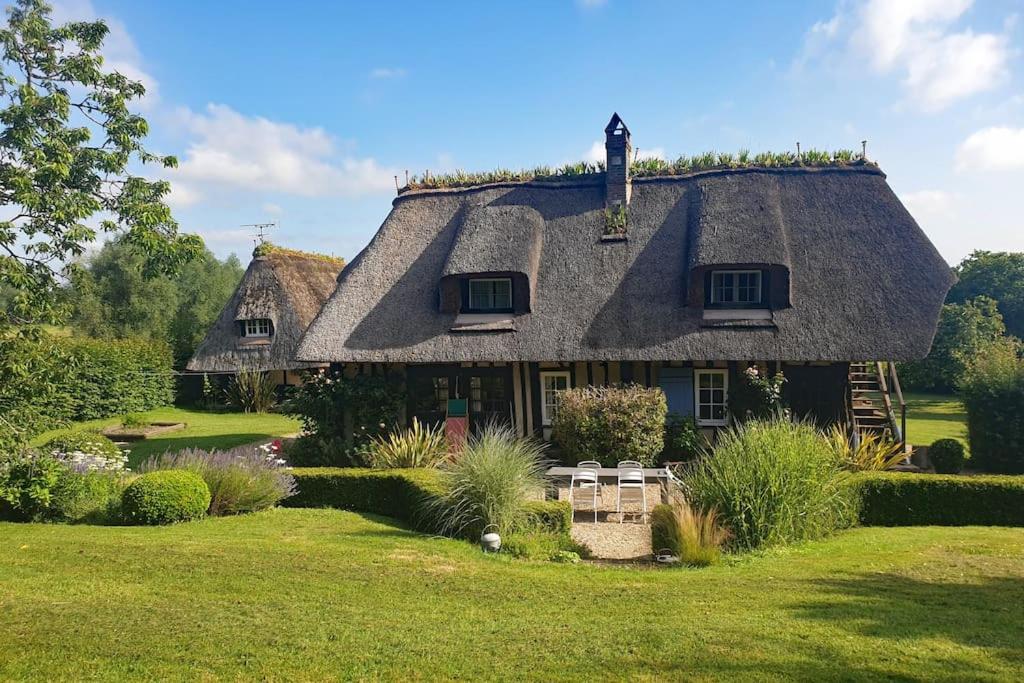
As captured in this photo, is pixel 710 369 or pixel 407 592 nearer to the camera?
pixel 407 592

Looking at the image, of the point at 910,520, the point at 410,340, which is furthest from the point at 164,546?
the point at 910,520

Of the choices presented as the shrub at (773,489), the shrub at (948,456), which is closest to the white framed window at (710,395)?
the shrub at (948,456)

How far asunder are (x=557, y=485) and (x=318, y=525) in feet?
14.1

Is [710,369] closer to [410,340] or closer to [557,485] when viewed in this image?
[557,485]

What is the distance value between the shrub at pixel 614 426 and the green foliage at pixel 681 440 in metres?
0.58

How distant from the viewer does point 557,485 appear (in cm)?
1176

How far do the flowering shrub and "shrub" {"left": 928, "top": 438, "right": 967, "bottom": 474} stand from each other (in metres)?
2.83

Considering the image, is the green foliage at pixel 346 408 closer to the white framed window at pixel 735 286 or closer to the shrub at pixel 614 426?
the shrub at pixel 614 426

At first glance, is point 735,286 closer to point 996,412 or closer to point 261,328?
point 996,412

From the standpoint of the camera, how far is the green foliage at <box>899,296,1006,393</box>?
98.2ft

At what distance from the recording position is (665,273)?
47.3ft

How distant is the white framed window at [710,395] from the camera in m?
13.6

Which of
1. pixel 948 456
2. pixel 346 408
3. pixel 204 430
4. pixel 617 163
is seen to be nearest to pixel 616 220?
pixel 617 163

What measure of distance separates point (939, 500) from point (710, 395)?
15.5 feet
